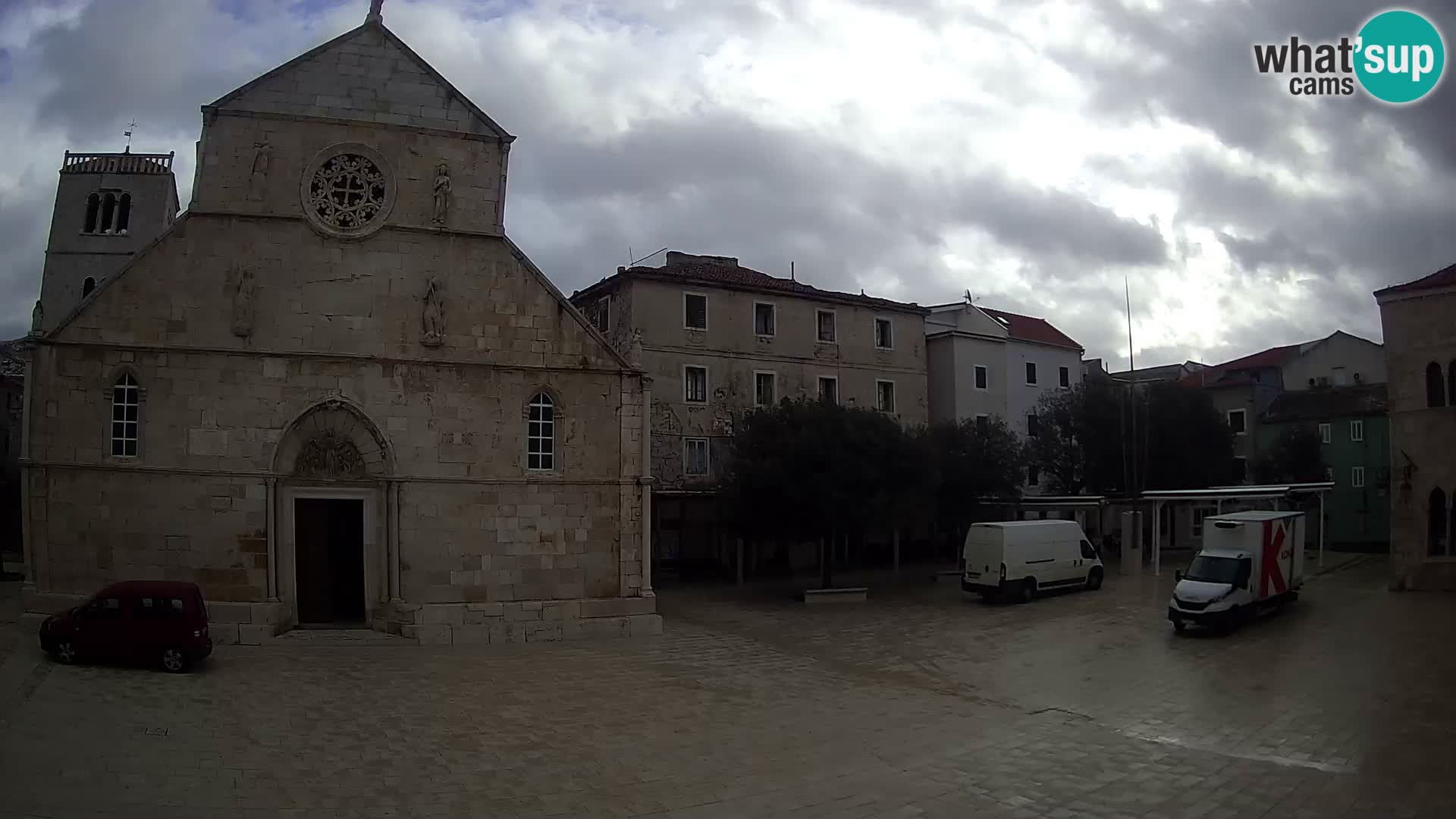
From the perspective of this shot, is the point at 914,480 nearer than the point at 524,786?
No

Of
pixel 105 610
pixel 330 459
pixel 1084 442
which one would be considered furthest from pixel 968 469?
pixel 105 610

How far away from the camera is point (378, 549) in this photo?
71.5 feet

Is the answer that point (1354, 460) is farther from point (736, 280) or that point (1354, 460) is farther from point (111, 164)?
point (111, 164)

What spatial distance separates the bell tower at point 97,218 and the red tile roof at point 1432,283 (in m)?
52.0

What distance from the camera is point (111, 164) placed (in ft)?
157

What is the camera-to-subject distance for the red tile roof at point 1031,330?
47.5 metres

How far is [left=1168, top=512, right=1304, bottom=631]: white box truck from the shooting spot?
72.2 feet

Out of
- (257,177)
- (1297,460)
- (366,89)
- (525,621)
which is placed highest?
(366,89)

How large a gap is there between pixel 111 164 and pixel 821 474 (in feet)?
138

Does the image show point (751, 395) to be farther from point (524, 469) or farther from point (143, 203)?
point (143, 203)

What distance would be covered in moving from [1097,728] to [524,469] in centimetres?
1412

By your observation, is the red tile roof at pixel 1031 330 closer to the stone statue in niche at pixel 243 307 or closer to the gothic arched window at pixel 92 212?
the stone statue in niche at pixel 243 307

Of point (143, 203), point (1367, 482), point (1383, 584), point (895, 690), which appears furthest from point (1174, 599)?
point (143, 203)

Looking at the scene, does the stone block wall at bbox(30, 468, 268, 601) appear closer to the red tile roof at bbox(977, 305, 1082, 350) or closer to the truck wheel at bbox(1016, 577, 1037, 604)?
the truck wheel at bbox(1016, 577, 1037, 604)
